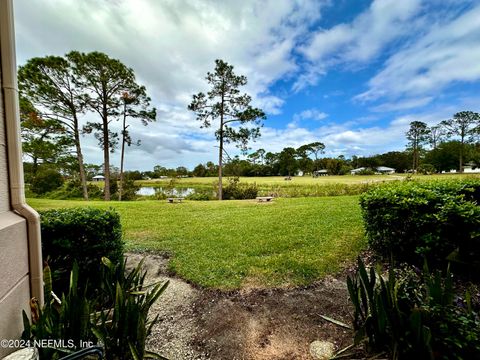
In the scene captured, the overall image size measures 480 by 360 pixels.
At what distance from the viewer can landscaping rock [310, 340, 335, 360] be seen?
2051mm

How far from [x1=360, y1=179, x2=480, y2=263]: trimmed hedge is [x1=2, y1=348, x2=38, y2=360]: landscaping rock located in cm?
406

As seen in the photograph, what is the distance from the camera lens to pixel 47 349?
1450 millimetres

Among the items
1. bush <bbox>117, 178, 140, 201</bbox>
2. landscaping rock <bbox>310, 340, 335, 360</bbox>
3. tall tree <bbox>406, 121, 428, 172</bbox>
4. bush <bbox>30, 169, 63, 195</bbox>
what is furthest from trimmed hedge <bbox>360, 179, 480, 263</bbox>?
tall tree <bbox>406, 121, 428, 172</bbox>

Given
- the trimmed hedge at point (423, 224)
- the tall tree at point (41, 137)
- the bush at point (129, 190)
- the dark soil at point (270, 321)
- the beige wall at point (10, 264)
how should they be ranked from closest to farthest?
the beige wall at point (10, 264) → the dark soil at point (270, 321) → the trimmed hedge at point (423, 224) → the tall tree at point (41, 137) → the bush at point (129, 190)

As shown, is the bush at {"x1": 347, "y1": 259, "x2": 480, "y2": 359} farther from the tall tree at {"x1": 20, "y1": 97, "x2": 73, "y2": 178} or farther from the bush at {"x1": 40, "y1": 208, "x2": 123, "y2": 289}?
the tall tree at {"x1": 20, "y1": 97, "x2": 73, "y2": 178}

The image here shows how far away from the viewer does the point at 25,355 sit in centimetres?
132

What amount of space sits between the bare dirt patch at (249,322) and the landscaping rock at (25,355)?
48.0 inches

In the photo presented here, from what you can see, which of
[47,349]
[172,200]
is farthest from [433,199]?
[172,200]

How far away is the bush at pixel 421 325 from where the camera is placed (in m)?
1.53

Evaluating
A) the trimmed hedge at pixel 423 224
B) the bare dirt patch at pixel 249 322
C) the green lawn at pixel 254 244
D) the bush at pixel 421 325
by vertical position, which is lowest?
the bare dirt patch at pixel 249 322

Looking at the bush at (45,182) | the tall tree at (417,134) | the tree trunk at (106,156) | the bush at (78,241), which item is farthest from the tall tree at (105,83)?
the tall tree at (417,134)

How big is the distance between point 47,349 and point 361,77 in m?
12.3

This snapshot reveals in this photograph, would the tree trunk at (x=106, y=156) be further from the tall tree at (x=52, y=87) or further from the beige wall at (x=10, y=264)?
the beige wall at (x=10, y=264)

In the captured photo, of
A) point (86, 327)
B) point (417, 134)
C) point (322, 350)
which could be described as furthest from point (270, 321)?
point (417, 134)
